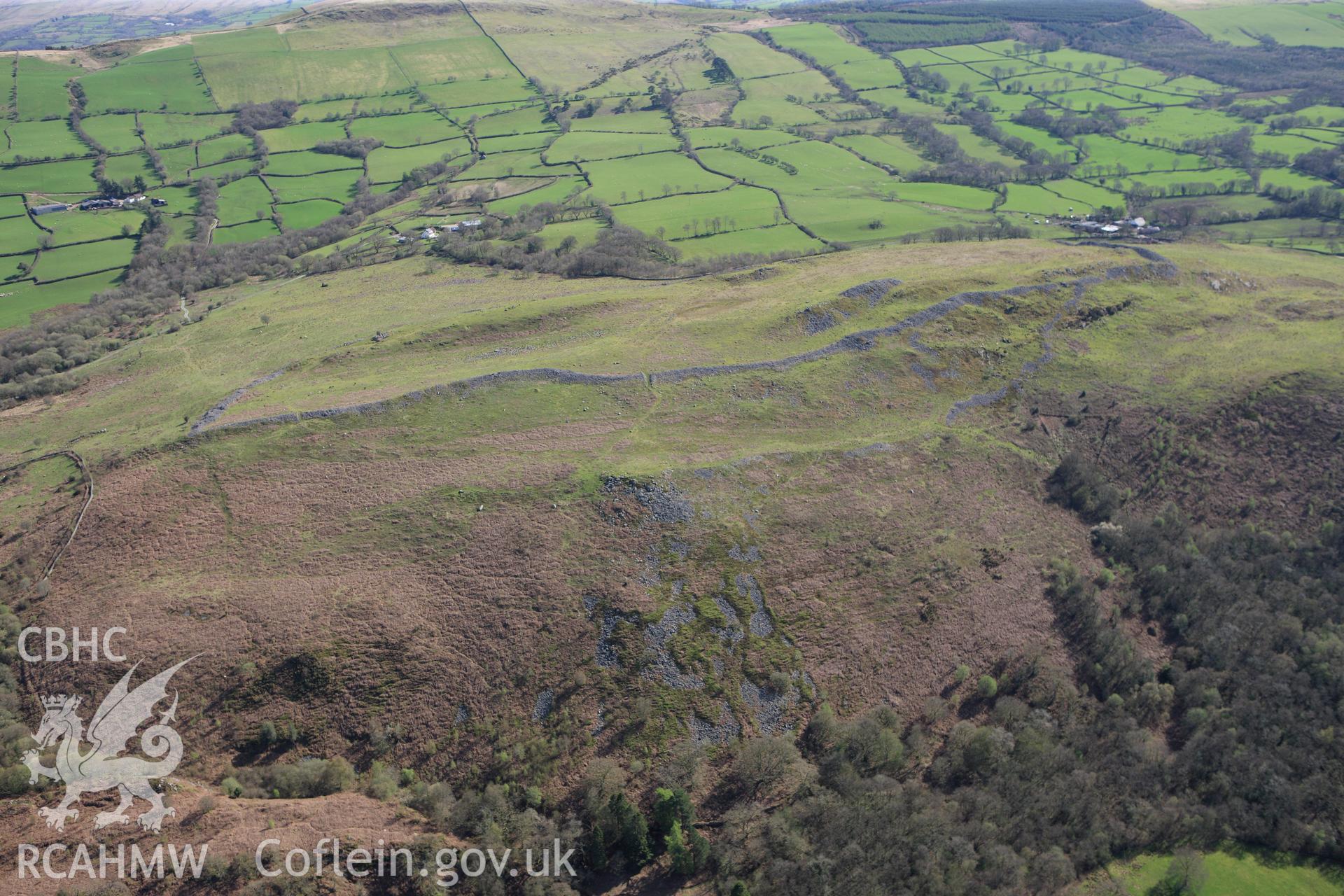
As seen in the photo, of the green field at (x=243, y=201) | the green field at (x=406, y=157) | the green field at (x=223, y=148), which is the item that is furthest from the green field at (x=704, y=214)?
the green field at (x=223, y=148)

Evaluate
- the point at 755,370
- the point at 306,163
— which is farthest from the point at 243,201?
the point at 755,370

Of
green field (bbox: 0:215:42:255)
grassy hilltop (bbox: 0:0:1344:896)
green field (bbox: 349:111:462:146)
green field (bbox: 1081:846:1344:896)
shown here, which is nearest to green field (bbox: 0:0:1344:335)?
green field (bbox: 349:111:462:146)

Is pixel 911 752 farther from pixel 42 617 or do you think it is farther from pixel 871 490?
pixel 42 617

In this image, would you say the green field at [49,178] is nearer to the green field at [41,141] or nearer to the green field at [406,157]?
the green field at [41,141]

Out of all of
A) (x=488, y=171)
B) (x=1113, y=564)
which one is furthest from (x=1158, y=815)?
(x=488, y=171)

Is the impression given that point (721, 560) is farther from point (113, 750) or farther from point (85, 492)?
point (85, 492)
